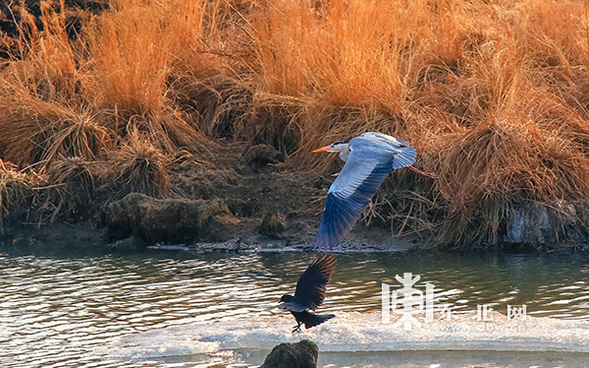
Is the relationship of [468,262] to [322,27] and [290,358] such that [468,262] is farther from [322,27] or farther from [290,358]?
[322,27]


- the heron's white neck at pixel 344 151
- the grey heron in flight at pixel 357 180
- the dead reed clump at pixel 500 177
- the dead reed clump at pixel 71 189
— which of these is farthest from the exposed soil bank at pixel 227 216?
the grey heron in flight at pixel 357 180

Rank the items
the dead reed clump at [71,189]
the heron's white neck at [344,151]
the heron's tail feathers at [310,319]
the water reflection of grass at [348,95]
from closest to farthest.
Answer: the heron's tail feathers at [310,319]
the heron's white neck at [344,151]
the water reflection of grass at [348,95]
the dead reed clump at [71,189]

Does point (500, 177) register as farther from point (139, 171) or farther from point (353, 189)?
point (139, 171)

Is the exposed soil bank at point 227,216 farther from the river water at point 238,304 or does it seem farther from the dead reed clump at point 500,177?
the river water at point 238,304

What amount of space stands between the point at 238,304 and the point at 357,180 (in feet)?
4.05

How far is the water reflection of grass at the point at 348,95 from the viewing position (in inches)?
274

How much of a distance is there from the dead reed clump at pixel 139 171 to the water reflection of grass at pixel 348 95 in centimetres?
2

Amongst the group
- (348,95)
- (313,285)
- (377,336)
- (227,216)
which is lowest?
(377,336)

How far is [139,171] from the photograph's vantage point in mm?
7773

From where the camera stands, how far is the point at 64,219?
7.86m

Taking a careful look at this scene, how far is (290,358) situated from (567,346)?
1.50 metres

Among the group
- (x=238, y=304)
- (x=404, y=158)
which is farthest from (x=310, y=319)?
(x=404, y=158)

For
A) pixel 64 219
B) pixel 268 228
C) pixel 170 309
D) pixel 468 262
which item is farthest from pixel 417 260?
pixel 64 219

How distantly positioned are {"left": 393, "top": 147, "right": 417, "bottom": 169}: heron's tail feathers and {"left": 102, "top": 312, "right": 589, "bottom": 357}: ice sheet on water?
0.91 metres
